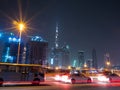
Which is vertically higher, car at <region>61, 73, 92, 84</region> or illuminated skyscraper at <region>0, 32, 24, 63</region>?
illuminated skyscraper at <region>0, 32, 24, 63</region>

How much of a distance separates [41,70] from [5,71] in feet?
14.4

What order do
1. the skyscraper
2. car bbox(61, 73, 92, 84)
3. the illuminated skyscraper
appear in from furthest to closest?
the skyscraper < the illuminated skyscraper < car bbox(61, 73, 92, 84)

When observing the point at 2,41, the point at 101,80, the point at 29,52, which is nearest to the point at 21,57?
the point at 29,52

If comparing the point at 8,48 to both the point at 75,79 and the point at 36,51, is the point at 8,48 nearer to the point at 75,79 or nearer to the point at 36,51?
the point at 36,51

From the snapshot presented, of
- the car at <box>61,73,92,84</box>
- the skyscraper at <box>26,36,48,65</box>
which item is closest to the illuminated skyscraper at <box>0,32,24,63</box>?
the skyscraper at <box>26,36,48,65</box>

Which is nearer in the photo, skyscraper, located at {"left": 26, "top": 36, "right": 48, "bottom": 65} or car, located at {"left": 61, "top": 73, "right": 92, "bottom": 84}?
car, located at {"left": 61, "top": 73, "right": 92, "bottom": 84}

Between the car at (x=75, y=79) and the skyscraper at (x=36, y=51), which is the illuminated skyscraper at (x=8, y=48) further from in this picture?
the car at (x=75, y=79)

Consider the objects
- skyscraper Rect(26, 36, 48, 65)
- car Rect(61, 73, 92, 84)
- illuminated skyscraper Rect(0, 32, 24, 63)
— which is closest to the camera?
car Rect(61, 73, 92, 84)

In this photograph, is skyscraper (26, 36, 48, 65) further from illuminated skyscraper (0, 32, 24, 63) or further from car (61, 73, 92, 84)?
car (61, 73, 92, 84)

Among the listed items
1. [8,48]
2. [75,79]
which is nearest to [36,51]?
[8,48]

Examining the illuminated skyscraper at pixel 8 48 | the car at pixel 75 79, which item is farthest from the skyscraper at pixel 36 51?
the car at pixel 75 79

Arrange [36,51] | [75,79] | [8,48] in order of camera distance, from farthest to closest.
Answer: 1. [36,51]
2. [8,48]
3. [75,79]

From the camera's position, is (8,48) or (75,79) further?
(8,48)

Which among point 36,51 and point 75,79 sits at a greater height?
point 36,51
